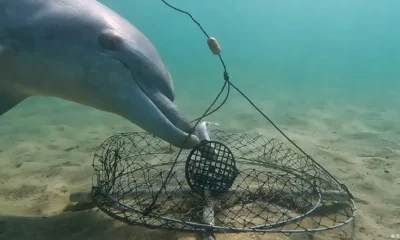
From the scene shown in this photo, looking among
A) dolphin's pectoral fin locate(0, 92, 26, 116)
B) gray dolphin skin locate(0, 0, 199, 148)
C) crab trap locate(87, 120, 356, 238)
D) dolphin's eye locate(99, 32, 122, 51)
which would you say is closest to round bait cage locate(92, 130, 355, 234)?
crab trap locate(87, 120, 356, 238)

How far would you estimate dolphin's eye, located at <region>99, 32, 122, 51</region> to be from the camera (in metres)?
2.90

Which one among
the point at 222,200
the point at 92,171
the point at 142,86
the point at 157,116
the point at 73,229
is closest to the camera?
the point at 157,116

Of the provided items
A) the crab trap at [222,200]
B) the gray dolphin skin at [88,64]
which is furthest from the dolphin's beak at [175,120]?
the crab trap at [222,200]

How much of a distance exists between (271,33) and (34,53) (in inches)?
5434

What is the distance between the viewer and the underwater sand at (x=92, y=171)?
311 centimetres

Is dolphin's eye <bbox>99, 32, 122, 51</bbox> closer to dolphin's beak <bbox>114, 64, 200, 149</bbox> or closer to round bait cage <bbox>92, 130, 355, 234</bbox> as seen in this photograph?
dolphin's beak <bbox>114, 64, 200, 149</bbox>

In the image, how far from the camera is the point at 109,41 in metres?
2.91

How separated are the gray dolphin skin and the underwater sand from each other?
1088mm

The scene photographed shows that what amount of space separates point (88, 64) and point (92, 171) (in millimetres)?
2624

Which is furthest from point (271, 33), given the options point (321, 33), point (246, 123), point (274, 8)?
point (246, 123)

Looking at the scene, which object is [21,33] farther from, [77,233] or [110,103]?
[77,233]

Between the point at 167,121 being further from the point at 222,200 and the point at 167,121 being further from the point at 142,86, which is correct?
the point at 222,200

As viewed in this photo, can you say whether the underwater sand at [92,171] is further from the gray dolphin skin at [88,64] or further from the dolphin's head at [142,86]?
the gray dolphin skin at [88,64]

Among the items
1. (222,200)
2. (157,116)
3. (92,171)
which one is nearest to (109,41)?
(157,116)
